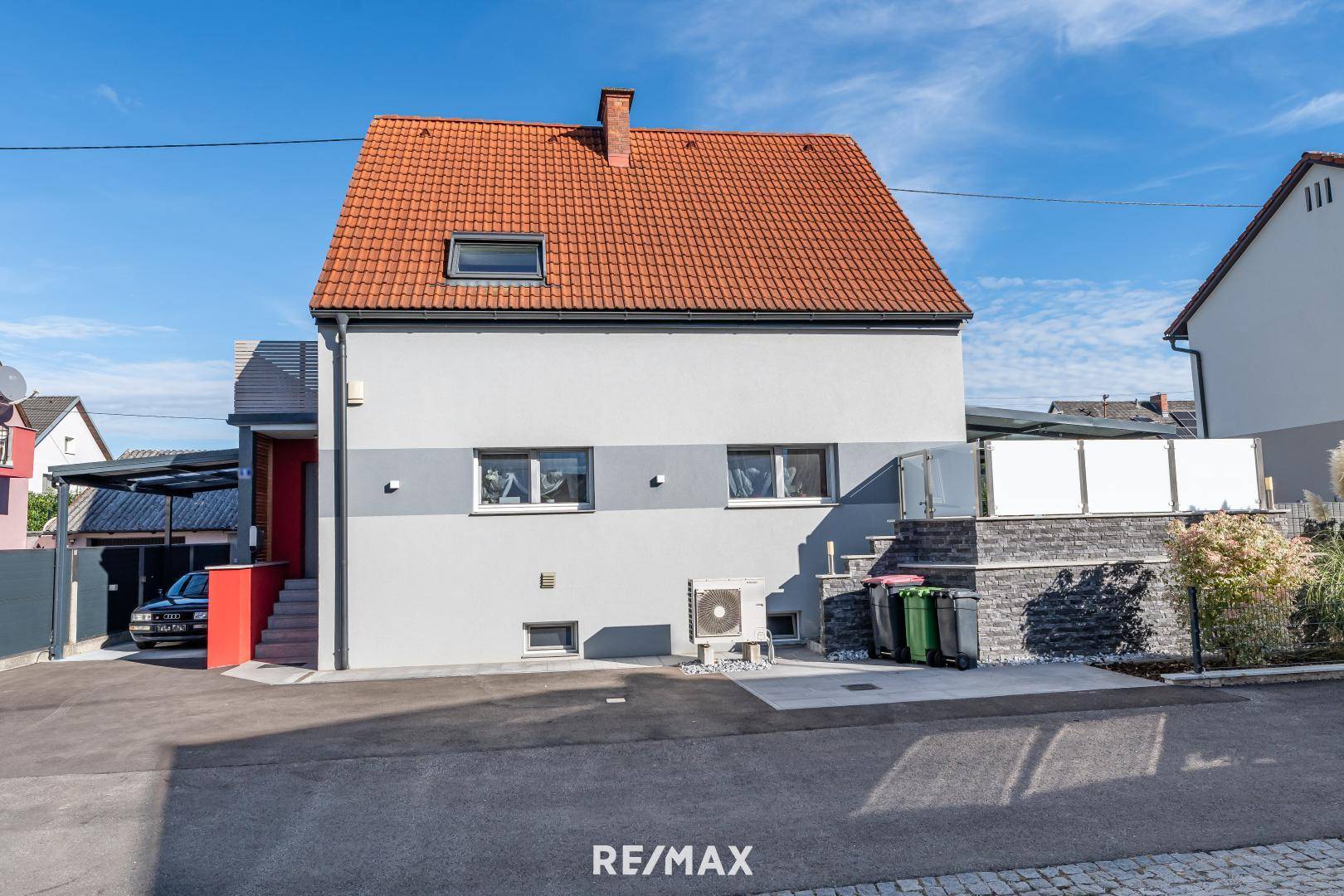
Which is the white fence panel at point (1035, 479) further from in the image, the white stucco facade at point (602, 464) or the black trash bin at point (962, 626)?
the white stucco facade at point (602, 464)

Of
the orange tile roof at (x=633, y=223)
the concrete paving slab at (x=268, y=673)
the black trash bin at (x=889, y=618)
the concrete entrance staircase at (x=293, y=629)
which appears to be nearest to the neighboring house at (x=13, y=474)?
the concrete entrance staircase at (x=293, y=629)

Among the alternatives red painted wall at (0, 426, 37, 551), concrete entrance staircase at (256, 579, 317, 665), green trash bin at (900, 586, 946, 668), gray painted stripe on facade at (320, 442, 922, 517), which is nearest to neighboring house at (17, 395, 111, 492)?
red painted wall at (0, 426, 37, 551)

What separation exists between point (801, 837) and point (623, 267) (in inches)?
386

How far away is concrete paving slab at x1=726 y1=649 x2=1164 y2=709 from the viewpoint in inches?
367

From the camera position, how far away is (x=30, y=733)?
8.97m

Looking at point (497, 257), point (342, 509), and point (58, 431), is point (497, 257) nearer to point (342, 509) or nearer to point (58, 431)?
point (342, 509)

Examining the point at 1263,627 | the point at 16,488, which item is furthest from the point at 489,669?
the point at 16,488

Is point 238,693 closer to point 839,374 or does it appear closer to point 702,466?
point 702,466

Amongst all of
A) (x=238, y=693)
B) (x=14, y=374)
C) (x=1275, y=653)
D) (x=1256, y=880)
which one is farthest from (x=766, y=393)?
(x=14, y=374)

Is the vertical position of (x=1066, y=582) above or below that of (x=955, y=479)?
below

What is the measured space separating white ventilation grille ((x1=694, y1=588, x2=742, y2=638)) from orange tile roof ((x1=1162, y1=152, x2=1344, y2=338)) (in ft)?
56.6

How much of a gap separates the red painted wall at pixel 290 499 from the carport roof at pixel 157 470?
782 millimetres

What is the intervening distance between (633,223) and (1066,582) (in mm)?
8612

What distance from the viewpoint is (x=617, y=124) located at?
52.6 ft
